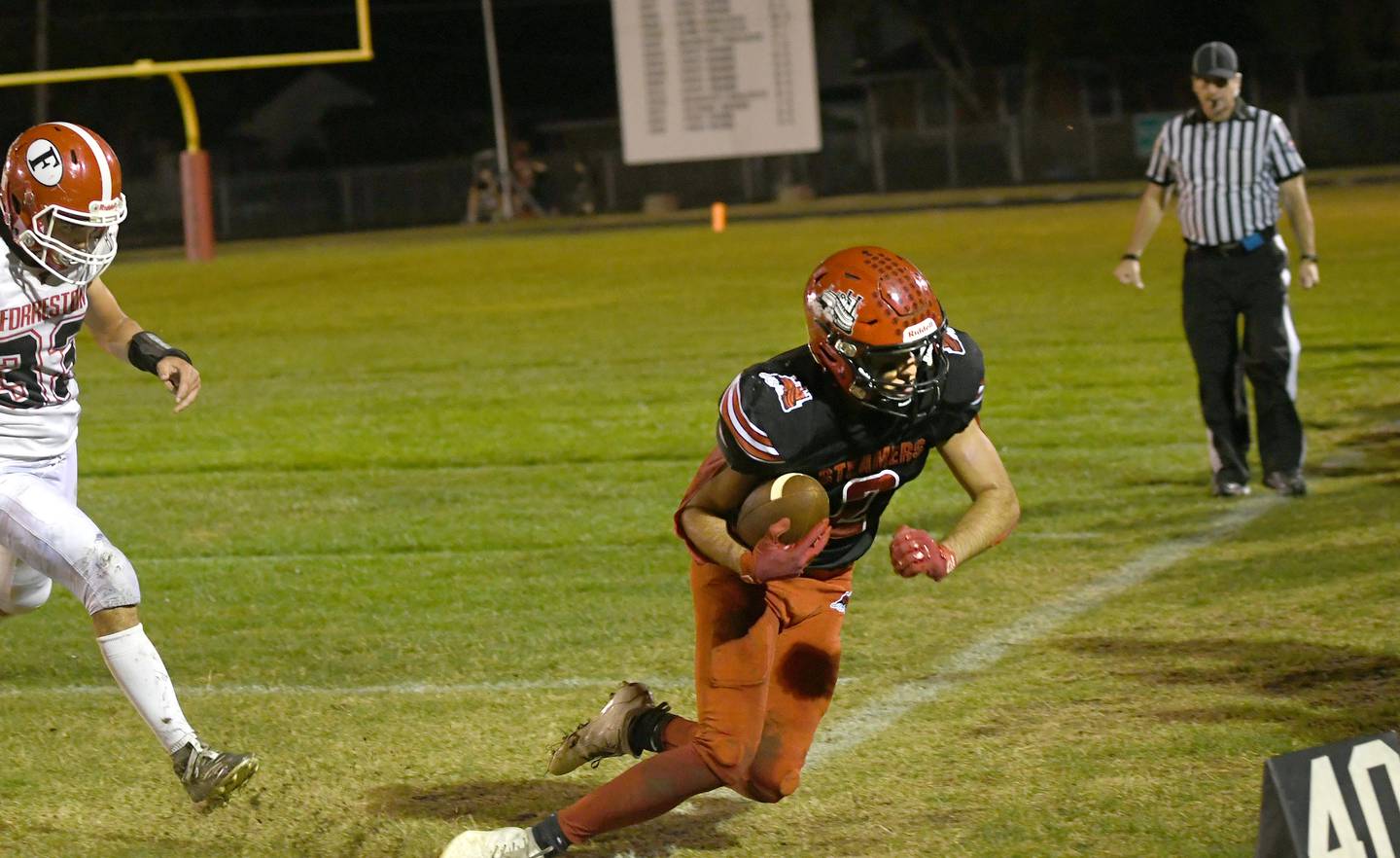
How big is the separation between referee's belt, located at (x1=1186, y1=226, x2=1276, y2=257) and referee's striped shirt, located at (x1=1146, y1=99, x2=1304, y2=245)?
0.02 metres

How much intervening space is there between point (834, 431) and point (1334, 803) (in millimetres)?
1284

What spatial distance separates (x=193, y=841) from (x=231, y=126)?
181 feet

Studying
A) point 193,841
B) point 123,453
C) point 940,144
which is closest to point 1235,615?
point 193,841

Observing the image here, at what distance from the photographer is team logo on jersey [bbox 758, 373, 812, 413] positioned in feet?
12.9

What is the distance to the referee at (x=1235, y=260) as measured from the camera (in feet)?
26.0

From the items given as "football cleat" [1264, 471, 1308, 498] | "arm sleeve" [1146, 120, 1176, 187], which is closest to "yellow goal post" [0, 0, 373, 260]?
"arm sleeve" [1146, 120, 1176, 187]

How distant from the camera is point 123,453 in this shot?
35.1 feet

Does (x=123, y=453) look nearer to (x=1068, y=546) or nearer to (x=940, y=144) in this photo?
(x=1068, y=546)

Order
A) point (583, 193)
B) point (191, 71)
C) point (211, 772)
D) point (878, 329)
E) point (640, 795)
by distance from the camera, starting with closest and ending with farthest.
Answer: point (878, 329) → point (640, 795) → point (211, 772) → point (191, 71) → point (583, 193)

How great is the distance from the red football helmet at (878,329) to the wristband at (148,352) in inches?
75.8

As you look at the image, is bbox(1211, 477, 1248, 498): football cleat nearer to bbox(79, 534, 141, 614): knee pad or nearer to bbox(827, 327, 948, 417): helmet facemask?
bbox(827, 327, 948, 417): helmet facemask

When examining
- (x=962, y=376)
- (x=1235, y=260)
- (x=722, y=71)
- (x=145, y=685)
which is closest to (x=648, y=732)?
(x=962, y=376)

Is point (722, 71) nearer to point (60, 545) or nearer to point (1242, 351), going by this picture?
point (1242, 351)

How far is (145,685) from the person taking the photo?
4461 millimetres
